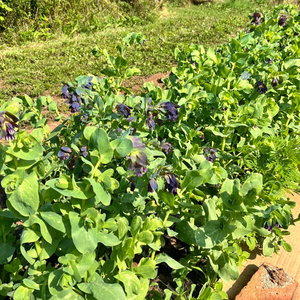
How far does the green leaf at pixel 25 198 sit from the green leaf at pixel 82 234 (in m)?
0.13

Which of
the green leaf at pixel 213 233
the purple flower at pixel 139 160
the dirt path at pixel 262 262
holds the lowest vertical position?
the dirt path at pixel 262 262

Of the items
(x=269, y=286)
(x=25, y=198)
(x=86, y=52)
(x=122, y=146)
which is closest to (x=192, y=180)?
(x=122, y=146)

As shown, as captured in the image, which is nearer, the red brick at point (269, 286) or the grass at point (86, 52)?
the red brick at point (269, 286)

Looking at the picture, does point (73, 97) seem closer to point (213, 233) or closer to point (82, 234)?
point (82, 234)

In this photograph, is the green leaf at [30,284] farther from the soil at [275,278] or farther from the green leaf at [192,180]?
the soil at [275,278]

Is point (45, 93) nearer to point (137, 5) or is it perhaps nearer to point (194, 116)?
point (194, 116)

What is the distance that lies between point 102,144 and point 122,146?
73mm

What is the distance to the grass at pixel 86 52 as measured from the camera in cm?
446

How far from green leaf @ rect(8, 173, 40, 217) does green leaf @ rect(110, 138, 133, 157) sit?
0.30 m

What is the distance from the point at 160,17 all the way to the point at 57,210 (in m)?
9.04

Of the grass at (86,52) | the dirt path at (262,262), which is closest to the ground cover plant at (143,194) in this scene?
the dirt path at (262,262)

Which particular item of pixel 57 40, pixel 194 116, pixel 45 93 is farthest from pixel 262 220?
pixel 57 40

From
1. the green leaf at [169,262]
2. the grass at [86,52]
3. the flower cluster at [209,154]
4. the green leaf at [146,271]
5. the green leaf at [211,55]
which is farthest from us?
the grass at [86,52]

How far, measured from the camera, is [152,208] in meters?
1.54
